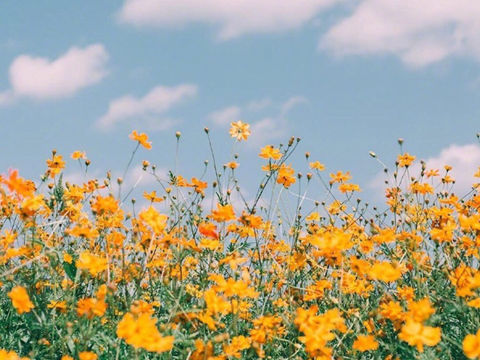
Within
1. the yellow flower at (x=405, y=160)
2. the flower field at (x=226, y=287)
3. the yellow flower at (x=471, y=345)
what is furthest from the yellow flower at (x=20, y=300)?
the yellow flower at (x=405, y=160)

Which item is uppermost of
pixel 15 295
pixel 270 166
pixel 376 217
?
pixel 376 217

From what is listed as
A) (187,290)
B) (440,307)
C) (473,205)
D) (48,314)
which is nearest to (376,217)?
(473,205)

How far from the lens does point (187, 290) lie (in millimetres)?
2846

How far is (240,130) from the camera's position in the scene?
11.4ft

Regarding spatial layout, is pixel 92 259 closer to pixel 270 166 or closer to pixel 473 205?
pixel 270 166

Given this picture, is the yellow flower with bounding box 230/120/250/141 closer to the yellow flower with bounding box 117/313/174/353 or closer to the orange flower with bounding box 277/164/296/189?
the orange flower with bounding box 277/164/296/189

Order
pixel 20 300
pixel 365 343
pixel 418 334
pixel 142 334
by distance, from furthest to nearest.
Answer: pixel 365 343, pixel 20 300, pixel 418 334, pixel 142 334

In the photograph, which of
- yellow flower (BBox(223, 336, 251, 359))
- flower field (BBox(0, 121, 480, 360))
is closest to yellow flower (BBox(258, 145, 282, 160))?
flower field (BBox(0, 121, 480, 360))

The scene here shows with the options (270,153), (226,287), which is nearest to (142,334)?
(226,287)

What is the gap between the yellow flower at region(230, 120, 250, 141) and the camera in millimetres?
3438

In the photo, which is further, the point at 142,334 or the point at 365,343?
the point at 365,343

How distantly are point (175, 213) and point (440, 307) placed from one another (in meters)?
1.43

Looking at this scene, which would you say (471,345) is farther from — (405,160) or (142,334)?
(405,160)

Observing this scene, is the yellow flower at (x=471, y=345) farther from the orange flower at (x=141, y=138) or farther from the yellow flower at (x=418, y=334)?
the orange flower at (x=141, y=138)
